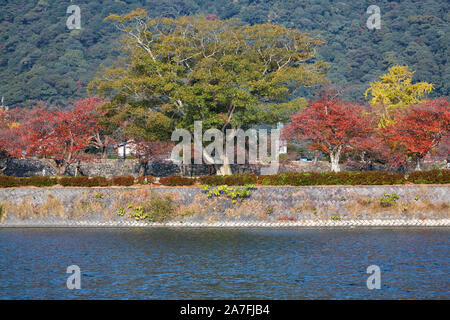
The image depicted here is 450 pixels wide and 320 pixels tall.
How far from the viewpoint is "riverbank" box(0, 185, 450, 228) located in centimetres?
3419

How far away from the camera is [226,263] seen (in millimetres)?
25109

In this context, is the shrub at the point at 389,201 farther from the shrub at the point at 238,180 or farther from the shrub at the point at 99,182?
the shrub at the point at 99,182

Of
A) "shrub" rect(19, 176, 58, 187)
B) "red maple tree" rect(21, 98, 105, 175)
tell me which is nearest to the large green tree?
"red maple tree" rect(21, 98, 105, 175)

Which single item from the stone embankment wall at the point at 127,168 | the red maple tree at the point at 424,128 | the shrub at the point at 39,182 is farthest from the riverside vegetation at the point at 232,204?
the stone embankment wall at the point at 127,168

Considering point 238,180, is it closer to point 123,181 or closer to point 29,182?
point 123,181

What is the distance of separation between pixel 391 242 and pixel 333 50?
99.4m

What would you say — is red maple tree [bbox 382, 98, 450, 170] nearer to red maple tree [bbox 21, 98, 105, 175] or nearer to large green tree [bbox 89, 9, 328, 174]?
large green tree [bbox 89, 9, 328, 174]

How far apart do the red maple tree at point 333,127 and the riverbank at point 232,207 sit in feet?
23.7

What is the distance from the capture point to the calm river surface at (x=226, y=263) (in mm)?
20812

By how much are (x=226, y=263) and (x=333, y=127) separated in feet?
65.0

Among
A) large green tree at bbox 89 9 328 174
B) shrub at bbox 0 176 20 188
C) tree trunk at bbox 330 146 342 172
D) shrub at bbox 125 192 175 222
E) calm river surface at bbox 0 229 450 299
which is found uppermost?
large green tree at bbox 89 9 328 174

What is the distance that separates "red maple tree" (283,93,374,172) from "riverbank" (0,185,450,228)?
7209 millimetres

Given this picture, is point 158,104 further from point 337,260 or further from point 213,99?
point 337,260
